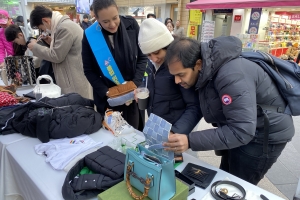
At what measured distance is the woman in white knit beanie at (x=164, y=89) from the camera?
120 centimetres

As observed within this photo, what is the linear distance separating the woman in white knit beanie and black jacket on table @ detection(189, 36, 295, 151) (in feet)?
0.50

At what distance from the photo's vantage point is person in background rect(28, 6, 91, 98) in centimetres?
192

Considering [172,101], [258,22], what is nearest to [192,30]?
[258,22]

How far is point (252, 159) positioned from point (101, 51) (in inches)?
49.2

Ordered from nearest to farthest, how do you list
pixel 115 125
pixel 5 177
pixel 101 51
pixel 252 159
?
1. pixel 252 159
2. pixel 5 177
3. pixel 115 125
4. pixel 101 51

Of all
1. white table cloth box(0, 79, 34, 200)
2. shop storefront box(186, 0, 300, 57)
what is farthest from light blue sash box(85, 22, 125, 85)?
shop storefront box(186, 0, 300, 57)

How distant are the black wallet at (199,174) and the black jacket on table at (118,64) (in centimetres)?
88

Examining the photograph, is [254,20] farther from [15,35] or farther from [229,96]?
[229,96]

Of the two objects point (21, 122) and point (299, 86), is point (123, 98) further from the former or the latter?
point (299, 86)

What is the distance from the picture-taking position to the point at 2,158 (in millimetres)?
1254

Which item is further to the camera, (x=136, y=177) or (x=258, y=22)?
(x=258, y=22)

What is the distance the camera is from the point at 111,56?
1672 mm

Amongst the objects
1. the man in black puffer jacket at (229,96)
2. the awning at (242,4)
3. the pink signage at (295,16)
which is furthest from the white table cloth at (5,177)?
the pink signage at (295,16)

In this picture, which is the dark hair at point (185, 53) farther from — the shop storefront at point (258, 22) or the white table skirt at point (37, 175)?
the shop storefront at point (258, 22)
